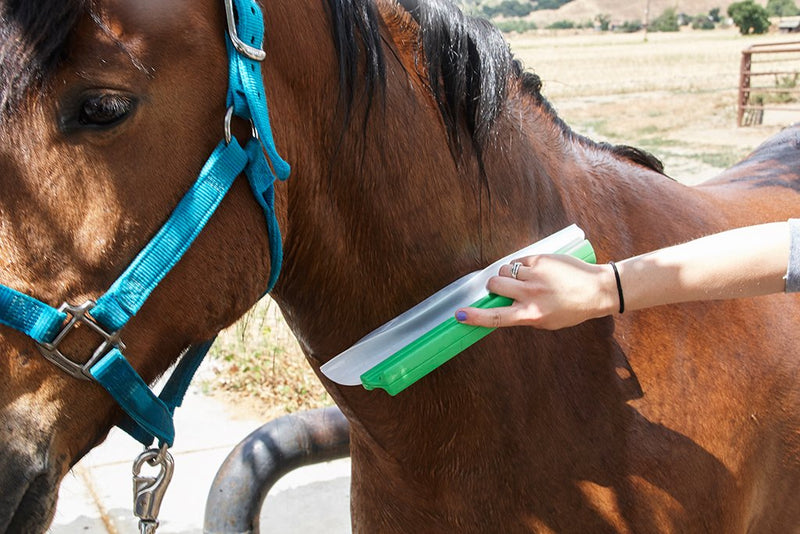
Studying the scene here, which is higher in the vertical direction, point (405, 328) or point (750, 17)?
point (405, 328)

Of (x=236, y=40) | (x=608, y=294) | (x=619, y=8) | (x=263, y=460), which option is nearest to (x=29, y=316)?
(x=236, y=40)

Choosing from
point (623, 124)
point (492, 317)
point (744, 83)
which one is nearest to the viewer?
point (492, 317)

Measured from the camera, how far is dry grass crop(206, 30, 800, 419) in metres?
4.80

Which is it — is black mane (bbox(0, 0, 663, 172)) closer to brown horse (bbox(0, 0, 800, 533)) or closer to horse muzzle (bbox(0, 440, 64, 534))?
brown horse (bbox(0, 0, 800, 533))

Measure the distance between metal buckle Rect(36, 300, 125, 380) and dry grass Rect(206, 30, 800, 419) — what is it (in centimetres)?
54

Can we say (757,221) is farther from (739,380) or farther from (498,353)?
(498,353)

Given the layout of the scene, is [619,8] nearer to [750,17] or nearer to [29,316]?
[750,17]

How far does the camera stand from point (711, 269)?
1455 millimetres

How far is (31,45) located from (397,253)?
735 mm

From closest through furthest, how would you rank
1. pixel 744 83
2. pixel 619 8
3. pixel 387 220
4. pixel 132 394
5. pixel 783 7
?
pixel 132 394, pixel 387 220, pixel 744 83, pixel 783 7, pixel 619 8

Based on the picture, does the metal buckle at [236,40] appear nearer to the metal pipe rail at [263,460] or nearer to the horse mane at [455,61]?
the horse mane at [455,61]

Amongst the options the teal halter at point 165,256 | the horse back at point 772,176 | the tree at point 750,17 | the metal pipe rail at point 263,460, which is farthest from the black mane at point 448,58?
the tree at point 750,17

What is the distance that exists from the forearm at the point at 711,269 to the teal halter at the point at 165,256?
2.22 ft

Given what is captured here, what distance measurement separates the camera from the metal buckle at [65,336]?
114cm
